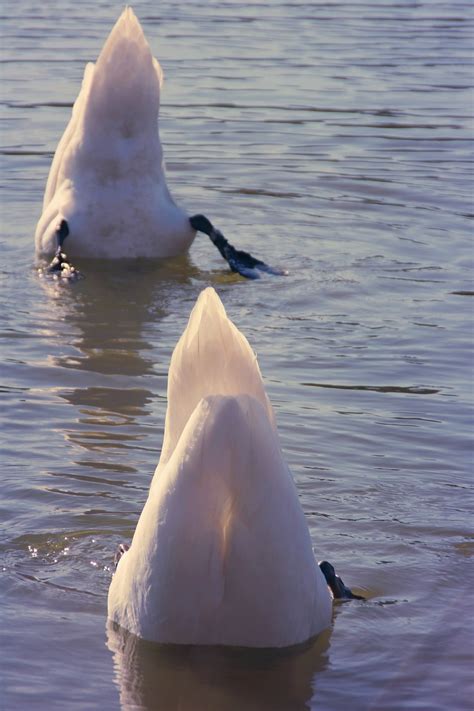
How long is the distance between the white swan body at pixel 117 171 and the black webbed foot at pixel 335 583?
4496 mm

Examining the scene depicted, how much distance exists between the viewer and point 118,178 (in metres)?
8.61

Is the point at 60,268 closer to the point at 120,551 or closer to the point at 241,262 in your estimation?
the point at 241,262

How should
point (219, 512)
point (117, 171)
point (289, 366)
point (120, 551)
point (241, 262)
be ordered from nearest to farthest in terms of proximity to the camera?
point (219, 512)
point (120, 551)
point (289, 366)
point (241, 262)
point (117, 171)

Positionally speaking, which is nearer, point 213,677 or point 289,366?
point 213,677

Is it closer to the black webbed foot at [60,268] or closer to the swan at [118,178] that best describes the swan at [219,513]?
the black webbed foot at [60,268]

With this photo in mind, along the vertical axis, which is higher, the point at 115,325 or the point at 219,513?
the point at 219,513

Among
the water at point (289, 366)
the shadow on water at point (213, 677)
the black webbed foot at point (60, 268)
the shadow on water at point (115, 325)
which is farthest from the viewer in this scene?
the black webbed foot at point (60, 268)

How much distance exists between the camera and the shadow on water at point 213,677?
394 cm

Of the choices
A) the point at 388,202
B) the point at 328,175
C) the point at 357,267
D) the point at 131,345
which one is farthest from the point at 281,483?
the point at 328,175

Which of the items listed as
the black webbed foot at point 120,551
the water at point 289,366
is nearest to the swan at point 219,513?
the water at point 289,366

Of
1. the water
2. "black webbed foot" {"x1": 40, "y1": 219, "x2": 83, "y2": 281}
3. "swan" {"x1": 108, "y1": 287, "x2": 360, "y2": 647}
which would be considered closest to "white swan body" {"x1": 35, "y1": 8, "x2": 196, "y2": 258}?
"black webbed foot" {"x1": 40, "y1": 219, "x2": 83, "y2": 281}

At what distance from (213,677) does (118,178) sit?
5.00 meters

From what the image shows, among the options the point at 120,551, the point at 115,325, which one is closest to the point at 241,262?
the point at 115,325

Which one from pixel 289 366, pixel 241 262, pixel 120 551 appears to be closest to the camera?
pixel 120 551
